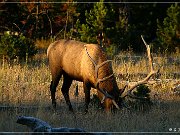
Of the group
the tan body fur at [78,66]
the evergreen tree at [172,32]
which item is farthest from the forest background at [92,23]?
the tan body fur at [78,66]

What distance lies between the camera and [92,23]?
20.8 m

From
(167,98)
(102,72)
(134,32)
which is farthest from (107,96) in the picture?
(134,32)

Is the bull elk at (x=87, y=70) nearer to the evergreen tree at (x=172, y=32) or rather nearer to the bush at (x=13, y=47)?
the bush at (x=13, y=47)

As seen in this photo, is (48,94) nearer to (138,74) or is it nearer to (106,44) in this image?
(138,74)

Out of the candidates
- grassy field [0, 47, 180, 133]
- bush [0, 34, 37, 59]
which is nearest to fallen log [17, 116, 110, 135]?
grassy field [0, 47, 180, 133]

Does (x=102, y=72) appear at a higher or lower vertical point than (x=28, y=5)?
lower

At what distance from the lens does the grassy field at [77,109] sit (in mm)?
8211

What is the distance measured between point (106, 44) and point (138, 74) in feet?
22.2

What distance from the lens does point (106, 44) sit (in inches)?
832

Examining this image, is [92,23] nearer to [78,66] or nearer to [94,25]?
[94,25]

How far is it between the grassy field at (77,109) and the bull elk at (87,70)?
0.28 meters

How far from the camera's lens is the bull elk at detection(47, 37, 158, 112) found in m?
9.24

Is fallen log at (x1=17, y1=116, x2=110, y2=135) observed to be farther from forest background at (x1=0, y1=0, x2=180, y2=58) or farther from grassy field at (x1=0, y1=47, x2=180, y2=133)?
forest background at (x1=0, y1=0, x2=180, y2=58)

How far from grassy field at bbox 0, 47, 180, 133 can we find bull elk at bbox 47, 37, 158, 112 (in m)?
0.28
